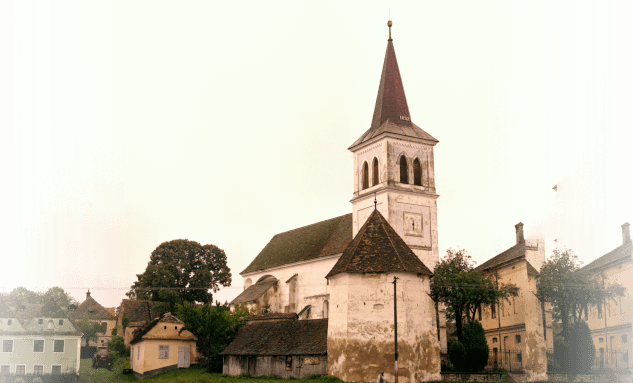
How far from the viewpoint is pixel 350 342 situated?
113 ft

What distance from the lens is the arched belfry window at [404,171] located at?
5403cm

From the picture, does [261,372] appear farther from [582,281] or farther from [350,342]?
[582,281]

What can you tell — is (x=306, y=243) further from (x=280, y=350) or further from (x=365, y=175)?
(x=280, y=350)

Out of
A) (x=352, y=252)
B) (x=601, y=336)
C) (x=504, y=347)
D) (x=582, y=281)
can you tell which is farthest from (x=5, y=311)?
(x=601, y=336)

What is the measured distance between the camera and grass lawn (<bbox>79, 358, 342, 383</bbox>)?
3712 cm

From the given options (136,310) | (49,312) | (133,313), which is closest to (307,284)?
(49,312)

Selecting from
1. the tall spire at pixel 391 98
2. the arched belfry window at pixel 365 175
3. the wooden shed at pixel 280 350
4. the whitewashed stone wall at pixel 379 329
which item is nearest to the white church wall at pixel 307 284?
the arched belfry window at pixel 365 175

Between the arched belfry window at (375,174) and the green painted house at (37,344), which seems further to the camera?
the arched belfry window at (375,174)

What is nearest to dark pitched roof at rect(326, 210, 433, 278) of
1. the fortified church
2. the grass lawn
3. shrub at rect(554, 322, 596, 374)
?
the fortified church

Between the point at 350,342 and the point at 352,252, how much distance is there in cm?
515

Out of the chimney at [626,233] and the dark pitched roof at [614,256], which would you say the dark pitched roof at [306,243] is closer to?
the dark pitched roof at [614,256]

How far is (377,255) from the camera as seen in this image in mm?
36531

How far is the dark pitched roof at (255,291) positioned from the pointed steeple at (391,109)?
15.6 meters

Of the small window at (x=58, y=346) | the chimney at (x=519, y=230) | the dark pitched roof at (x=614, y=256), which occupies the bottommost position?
the small window at (x=58, y=346)
